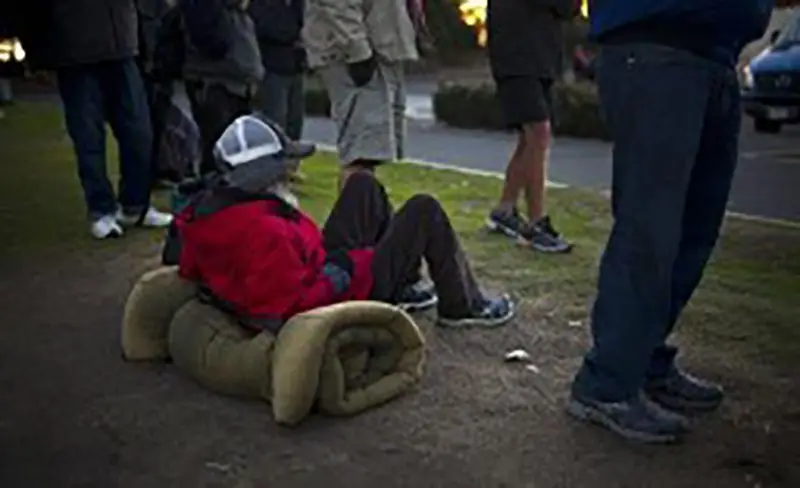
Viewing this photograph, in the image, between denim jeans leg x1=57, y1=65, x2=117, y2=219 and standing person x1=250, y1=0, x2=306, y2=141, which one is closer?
denim jeans leg x1=57, y1=65, x2=117, y2=219

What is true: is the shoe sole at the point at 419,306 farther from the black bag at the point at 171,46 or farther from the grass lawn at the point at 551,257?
the black bag at the point at 171,46

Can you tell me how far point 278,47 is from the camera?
909cm

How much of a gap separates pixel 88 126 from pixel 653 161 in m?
4.36

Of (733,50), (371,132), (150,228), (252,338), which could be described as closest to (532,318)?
(371,132)

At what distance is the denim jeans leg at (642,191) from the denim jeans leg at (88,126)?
4.08 m

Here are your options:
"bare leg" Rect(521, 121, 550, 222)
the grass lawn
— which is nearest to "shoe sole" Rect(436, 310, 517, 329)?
the grass lawn

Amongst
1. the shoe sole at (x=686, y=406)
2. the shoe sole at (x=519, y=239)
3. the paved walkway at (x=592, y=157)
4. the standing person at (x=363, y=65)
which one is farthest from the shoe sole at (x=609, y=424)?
the paved walkway at (x=592, y=157)

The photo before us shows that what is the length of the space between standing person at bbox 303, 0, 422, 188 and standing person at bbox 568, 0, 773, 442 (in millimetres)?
1976

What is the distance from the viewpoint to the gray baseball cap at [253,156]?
4.52 m

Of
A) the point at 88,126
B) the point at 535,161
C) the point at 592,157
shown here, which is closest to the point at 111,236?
the point at 88,126

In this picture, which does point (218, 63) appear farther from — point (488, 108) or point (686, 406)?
point (488, 108)

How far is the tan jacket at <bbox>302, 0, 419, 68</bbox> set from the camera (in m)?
5.75

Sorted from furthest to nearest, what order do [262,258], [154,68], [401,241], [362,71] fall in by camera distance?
1. [154,68]
2. [362,71]
3. [401,241]
4. [262,258]

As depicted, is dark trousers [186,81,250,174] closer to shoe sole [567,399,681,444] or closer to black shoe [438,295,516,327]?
black shoe [438,295,516,327]
